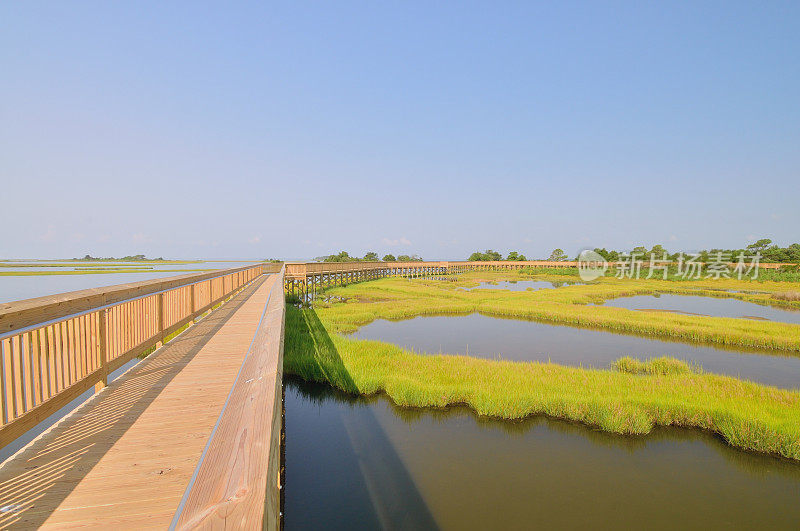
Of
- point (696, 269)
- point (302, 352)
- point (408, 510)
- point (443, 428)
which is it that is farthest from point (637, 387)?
point (696, 269)

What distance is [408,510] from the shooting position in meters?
5.46

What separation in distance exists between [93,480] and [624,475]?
706 centimetres

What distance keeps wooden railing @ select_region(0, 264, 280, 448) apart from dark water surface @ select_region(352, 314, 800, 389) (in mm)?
9476

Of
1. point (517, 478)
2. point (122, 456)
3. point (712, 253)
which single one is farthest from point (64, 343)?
point (712, 253)

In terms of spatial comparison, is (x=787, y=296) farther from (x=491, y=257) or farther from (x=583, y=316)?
(x=491, y=257)

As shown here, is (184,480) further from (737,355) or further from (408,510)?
(737,355)

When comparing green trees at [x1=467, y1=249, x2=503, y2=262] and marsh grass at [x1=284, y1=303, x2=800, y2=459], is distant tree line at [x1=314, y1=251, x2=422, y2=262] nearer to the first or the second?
green trees at [x1=467, y1=249, x2=503, y2=262]

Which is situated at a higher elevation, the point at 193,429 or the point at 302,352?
the point at 193,429

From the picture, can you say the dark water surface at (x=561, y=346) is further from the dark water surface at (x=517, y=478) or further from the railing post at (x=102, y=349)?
the railing post at (x=102, y=349)

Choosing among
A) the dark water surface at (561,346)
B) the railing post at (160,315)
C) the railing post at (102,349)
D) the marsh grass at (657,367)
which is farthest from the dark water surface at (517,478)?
the dark water surface at (561,346)

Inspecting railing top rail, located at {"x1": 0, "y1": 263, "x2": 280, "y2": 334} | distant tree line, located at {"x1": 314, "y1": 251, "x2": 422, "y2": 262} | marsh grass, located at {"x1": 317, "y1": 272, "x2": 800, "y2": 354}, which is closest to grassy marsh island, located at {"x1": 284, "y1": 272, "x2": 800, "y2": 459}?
marsh grass, located at {"x1": 317, "y1": 272, "x2": 800, "y2": 354}

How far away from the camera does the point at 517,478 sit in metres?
6.13

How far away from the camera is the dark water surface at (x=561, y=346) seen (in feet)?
40.3

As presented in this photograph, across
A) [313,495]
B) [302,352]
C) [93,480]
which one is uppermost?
[93,480]
